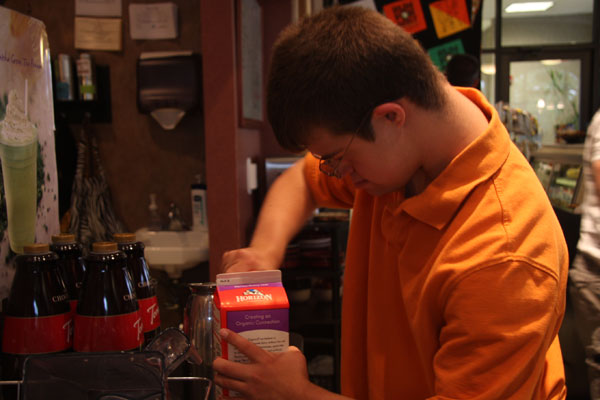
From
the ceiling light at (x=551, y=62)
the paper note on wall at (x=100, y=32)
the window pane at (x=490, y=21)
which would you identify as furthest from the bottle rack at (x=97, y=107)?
the ceiling light at (x=551, y=62)

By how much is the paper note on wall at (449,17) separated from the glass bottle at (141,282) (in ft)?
8.91

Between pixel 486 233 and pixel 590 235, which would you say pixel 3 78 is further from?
→ pixel 590 235

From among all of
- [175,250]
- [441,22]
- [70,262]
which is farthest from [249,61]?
[70,262]

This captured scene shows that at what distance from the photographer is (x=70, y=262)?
959 millimetres

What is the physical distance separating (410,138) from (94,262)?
1.97ft

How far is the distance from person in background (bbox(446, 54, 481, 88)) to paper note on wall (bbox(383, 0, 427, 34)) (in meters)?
0.48

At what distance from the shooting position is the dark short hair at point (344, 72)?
0.84 meters

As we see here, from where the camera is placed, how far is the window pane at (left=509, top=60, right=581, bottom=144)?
268 inches

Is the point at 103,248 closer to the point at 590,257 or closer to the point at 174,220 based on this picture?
the point at 590,257

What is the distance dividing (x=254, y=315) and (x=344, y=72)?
434 mm

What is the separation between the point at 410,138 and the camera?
36.2 inches

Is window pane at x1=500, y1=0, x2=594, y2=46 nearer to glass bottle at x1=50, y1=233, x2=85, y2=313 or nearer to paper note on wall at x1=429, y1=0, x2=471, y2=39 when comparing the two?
paper note on wall at x1=429, y1=0, x2=471, y2=39

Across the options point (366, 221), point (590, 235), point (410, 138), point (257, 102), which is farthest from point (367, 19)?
point (257, 102)

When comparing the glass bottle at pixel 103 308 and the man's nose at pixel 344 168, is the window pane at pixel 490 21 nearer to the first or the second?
the man's nose at pixel 344 168
